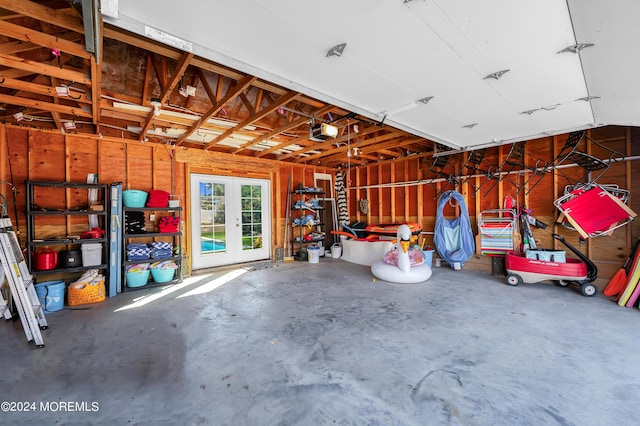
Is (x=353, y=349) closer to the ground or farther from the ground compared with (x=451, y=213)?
closer to the ground

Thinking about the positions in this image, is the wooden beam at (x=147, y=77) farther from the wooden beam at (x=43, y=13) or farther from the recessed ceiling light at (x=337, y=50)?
the recessed ceiling light at (x=337, y=50)

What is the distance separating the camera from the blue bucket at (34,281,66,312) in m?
3.34

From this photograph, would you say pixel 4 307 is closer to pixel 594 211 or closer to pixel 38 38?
pixel 38 38

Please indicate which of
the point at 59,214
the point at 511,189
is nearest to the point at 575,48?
the point at 511,189

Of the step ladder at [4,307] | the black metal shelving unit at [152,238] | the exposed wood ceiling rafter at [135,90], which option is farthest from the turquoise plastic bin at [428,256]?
the step ladder at [4,307]

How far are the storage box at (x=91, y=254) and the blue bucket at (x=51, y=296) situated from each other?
18.3 inches

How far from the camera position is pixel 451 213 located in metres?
5.48

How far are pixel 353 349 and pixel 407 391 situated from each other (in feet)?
2.06

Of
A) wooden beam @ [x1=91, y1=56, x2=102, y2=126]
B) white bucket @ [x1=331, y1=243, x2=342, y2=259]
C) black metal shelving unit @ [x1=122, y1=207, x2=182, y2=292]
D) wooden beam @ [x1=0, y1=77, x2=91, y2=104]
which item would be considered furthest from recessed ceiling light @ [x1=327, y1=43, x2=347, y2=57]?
white bucket @ [x1=331, y1=243, x2=342, y2=259]

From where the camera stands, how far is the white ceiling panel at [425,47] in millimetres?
1350

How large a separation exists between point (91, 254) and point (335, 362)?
4.01m

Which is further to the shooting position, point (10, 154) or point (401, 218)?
point (401, 218)

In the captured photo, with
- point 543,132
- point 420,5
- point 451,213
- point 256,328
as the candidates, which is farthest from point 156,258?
point 543,132

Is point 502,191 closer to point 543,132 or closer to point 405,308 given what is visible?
point 543,132
